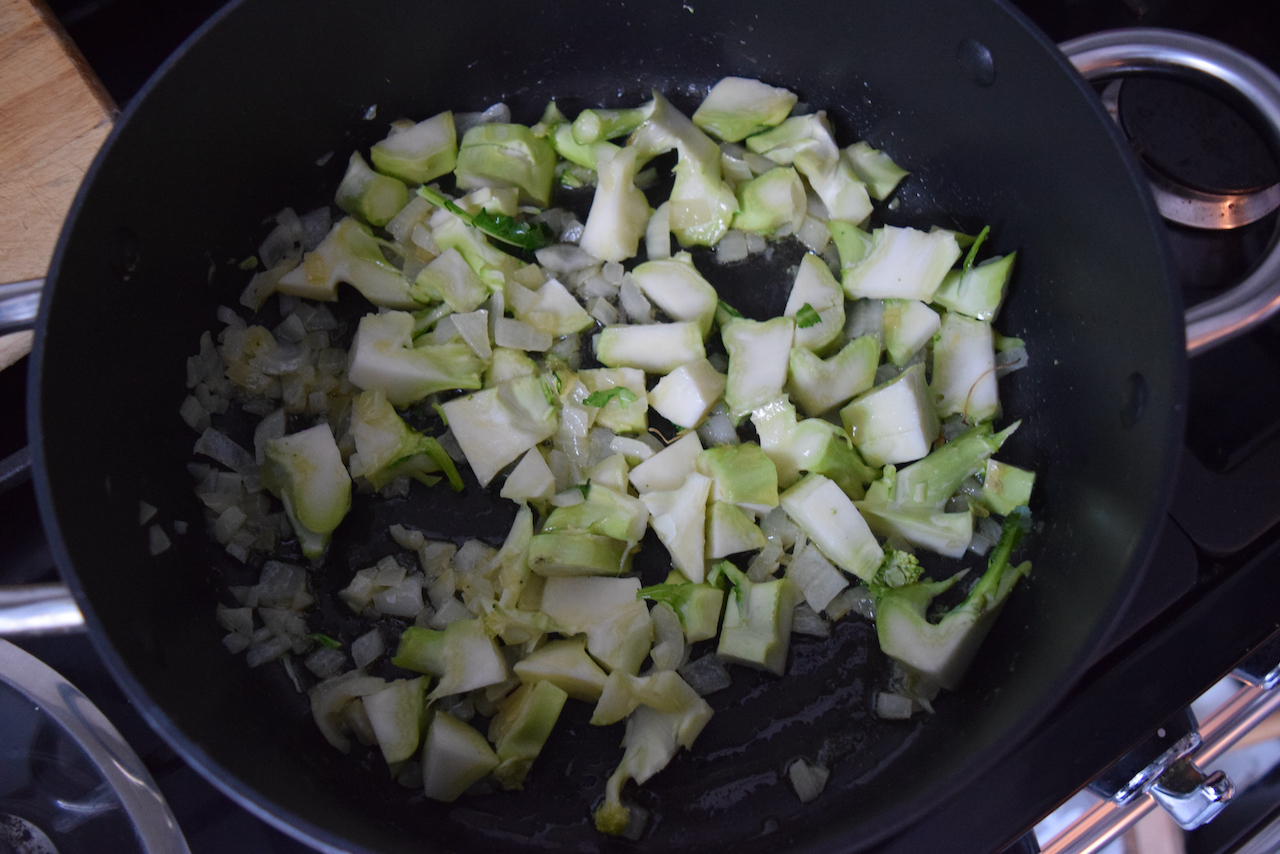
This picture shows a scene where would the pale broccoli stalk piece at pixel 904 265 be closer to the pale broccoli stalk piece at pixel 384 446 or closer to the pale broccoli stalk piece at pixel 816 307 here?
the pale broccoli stalk piece at pixel 816 307

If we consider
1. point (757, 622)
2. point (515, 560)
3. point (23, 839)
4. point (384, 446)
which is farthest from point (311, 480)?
point (757, 622)

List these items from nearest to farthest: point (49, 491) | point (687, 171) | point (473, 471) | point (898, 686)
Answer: point (49, 491) → point (898, 686) → point (473, 471) → point (687, 171)

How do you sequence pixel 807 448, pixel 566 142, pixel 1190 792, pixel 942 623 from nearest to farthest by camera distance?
pixel 1190 792, pixel 942 623, pixel 807 448, pixel 566 142

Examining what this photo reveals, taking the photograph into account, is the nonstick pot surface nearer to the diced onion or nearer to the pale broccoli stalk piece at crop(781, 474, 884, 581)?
the diced onion

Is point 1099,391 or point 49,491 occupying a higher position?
point 49,491

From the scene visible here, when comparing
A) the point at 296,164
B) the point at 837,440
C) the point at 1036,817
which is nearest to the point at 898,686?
the point at 1036,817

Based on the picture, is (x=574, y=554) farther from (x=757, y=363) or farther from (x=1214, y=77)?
(x=1214, y=77)

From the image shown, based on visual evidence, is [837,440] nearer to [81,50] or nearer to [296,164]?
[296,164]
